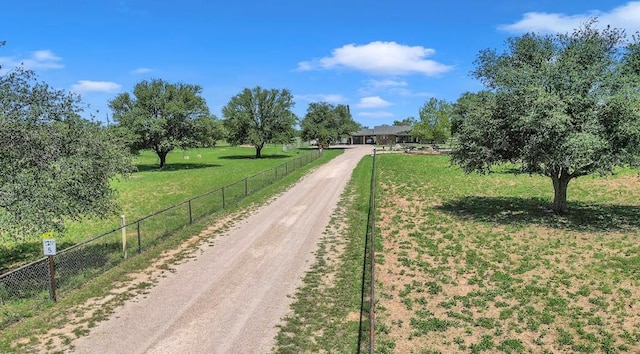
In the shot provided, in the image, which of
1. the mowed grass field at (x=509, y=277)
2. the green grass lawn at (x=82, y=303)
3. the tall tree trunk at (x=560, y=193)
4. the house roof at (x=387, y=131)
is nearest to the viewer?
the mowed grass field at (x=509, y=277)

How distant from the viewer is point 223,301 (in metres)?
10.5

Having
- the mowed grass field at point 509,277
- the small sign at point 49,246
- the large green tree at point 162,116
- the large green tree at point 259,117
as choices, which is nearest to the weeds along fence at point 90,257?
the small sign at point 49,246

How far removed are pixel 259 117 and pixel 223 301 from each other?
56.7m

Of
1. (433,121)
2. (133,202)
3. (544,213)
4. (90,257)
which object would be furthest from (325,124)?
(90,257)

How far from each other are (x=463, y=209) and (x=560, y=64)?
7706mm

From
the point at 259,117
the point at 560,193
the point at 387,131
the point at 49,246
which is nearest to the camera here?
the point at 49,246

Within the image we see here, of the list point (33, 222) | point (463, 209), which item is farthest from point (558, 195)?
point (33, 222)

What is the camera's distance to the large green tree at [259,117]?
64.3 metres

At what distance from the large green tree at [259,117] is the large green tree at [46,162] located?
5058 cm

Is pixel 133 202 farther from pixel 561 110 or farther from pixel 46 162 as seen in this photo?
pixel 561 110

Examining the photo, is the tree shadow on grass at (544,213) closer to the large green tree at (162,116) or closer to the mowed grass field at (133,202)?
the mowed grass field at (133,202)

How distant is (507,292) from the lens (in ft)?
34.5

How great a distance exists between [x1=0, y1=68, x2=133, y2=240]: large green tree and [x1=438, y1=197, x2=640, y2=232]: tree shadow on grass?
14.6 m

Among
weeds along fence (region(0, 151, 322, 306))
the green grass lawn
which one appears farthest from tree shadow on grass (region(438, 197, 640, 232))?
weeds along fence (region(0, 151, 322, 306))
